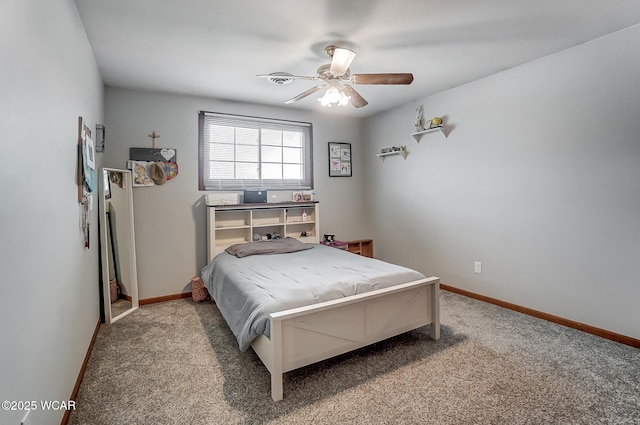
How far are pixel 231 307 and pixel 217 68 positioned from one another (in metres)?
2.20

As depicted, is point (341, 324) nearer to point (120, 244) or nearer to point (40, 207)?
point (40, 207)

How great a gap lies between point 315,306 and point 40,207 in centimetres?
147

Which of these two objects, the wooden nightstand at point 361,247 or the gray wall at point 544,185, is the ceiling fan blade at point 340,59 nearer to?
the gray wall at point 544,185

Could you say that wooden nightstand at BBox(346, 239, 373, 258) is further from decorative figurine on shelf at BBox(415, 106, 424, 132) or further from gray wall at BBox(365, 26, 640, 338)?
decorative figurine on shelf at BBox(415, 106, 424, 132)

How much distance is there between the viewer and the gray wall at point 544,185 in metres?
2.35

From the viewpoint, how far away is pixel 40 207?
4.30ft

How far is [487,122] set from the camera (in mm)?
3211

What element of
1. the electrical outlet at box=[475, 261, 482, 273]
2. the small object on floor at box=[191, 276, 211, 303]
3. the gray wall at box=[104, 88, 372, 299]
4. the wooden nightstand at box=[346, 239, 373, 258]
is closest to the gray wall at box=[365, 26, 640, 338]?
the electrical outlet at box=[475, 261, 482, 273]

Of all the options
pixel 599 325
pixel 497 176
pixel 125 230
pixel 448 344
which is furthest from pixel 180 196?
pixel 599 325

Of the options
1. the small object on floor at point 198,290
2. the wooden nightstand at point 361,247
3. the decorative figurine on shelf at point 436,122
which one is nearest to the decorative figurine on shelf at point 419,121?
the decorative figurine on shelf at point 436,122

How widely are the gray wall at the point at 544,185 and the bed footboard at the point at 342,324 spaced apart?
125 centimetres

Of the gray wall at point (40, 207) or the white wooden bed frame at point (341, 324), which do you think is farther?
the white wooden bed frame at point (341, 324)

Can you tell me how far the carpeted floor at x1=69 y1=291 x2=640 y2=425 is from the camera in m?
1.63

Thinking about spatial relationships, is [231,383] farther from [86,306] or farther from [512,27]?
[512,27]
